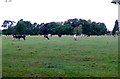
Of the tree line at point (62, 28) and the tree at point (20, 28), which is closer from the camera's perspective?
the tree at point (20, 28)

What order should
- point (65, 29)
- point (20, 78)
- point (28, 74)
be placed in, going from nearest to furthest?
point (20, 78) → point (28, 74) → point (65, 29)

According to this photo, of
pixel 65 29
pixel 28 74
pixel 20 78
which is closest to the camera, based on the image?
pixel 20 78

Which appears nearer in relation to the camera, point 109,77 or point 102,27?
point 109,77

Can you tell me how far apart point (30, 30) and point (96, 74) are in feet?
479

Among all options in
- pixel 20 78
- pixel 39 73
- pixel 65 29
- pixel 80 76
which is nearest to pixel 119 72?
pixel 80 76

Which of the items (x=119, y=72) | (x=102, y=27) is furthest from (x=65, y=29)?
(x=119, y=72)

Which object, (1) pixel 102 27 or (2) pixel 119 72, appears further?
(1) pixel 102 27

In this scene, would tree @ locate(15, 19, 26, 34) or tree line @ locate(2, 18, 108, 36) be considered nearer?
tree @ locate(15, 19, 26, 34)

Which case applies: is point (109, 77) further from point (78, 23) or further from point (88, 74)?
point (78, 23)

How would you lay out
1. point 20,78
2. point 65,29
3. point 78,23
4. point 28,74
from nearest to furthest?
point 20,78
point 28,74
point 65,29
point 78,23

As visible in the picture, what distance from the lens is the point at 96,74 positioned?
13.3 meters

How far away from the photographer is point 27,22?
540ft

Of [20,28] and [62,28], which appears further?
[62,28]

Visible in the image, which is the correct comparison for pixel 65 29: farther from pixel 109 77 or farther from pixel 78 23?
pixel 109 77
